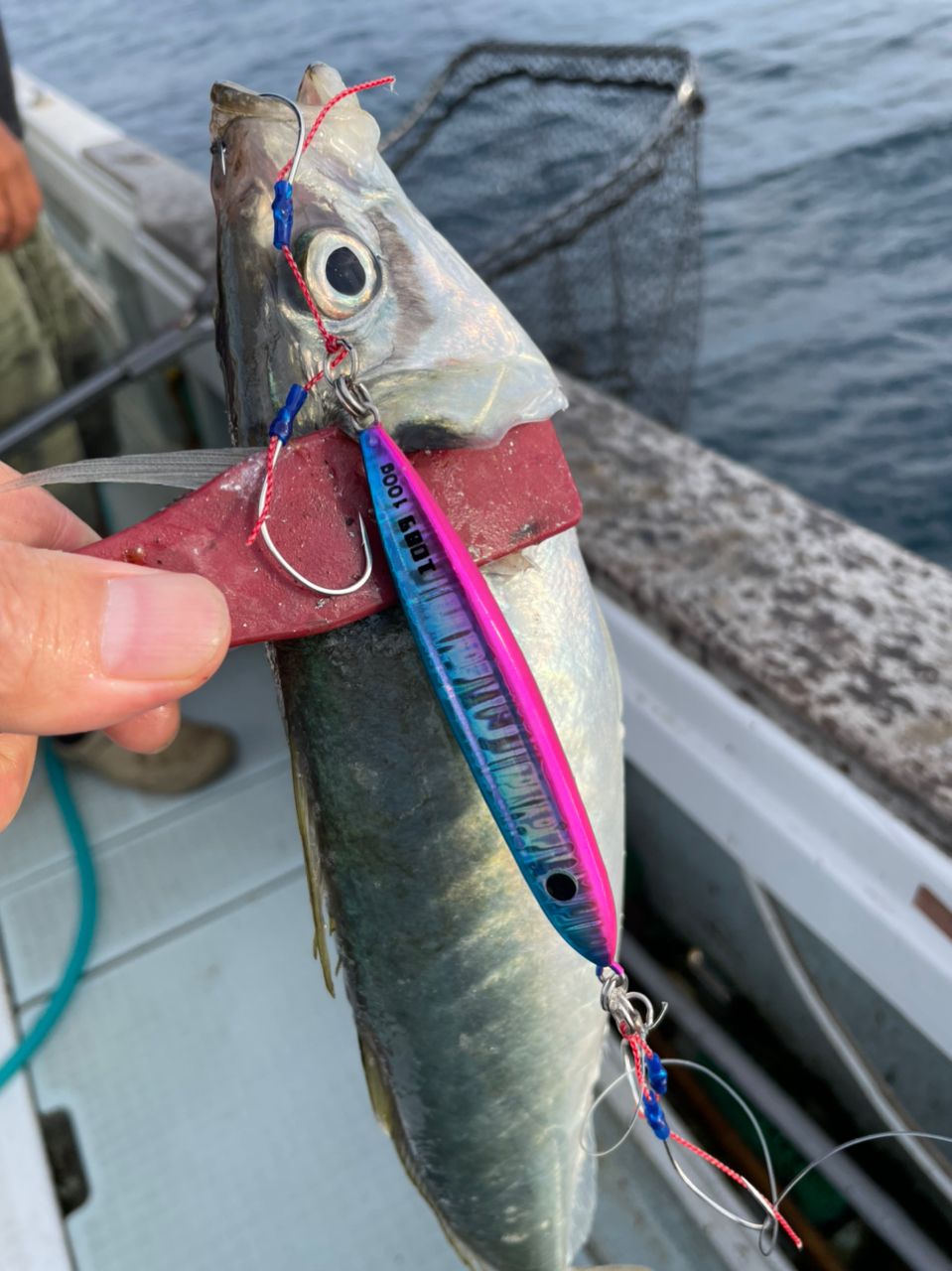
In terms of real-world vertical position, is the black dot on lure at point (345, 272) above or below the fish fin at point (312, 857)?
above

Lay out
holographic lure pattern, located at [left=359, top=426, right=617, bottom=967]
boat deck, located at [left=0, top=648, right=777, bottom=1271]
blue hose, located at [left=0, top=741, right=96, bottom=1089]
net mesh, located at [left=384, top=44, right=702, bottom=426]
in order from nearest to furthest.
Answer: holographic lure pattern, located at [left=359, top=426, right=617, bottom=967] → boat deck, located at [left=0, top=648, right=777, bottom=1271] → blue hose, located at [left=0, top=741, right=96, bottom=1089] → net mesh, located at [left=384, top=44, right=702, bottom=426]

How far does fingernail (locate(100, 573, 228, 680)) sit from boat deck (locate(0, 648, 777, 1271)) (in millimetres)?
1253

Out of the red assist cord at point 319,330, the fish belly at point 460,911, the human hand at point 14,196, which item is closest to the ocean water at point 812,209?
the human hand at point 14,196

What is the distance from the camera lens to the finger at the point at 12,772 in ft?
4.30


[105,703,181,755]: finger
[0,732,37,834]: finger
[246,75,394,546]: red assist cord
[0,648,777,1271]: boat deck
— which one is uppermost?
[246,75,394,546]: red assist cord

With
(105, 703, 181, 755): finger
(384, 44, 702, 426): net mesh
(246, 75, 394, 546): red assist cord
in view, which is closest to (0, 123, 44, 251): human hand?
(384, 44, 702, 426): net mesh

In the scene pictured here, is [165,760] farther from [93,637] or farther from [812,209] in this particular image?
[812,209]

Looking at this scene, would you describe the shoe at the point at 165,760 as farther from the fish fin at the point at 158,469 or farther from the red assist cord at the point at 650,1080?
the red assist cord at the point at 650,1080

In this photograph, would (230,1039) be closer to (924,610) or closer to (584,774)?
(584,774)

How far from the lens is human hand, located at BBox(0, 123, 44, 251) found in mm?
2547

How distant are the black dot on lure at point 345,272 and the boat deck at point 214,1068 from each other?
4.76 ft

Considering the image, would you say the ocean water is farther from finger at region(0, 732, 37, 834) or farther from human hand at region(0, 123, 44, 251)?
finger at region(0, 732, 37, 834)

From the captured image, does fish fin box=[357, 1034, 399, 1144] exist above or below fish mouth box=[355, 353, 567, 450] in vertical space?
below

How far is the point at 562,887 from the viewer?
2.63ft
